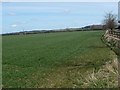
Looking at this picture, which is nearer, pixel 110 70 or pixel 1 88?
pixel 1 88

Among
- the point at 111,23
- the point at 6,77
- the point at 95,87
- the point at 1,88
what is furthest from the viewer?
the point at 111,23

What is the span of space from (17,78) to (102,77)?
176 inches

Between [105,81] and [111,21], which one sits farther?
[111,21]

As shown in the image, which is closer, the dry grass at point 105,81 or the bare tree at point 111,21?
the dry grass at point 105,81

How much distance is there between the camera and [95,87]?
42.2ft

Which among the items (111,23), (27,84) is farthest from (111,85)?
(111,23)

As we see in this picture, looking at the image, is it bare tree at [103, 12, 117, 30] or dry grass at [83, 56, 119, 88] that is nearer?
dry grass at [83, 56, 119, 88]

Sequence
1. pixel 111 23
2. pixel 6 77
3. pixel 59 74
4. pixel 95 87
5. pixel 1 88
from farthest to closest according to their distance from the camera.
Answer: pixel 111 23 → pixel 59 74 → pixel 6 77 → pixel 1 88 → pixel 95 87

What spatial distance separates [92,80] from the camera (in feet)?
47.3

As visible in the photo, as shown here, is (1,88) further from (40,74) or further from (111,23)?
(111,23)

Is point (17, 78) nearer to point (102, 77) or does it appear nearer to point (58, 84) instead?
point (58, 84)

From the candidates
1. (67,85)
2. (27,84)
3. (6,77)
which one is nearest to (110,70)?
(67,85)

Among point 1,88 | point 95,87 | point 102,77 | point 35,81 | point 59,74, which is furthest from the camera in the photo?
point 59,74

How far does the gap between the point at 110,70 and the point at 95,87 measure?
13.2ft
